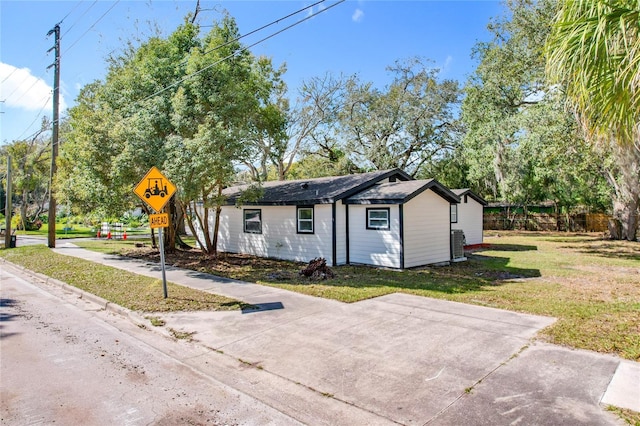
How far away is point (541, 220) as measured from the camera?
105 ft

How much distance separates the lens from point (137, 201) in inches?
606

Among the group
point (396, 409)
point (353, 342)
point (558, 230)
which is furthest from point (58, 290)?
point (558, 230)

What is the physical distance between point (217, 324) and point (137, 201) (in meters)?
10.2

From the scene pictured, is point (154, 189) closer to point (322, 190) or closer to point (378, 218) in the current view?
point (378, 218)

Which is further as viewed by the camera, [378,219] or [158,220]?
[378,219]

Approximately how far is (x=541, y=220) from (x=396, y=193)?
80.4 ft

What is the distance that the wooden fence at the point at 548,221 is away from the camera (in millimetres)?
30406

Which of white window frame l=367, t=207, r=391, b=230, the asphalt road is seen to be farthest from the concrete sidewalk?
white window frame l=367, t=207, r=391, b=230

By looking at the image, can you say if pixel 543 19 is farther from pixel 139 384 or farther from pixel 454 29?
pixel 139 384

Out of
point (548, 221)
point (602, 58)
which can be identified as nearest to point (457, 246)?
point (602, 58)

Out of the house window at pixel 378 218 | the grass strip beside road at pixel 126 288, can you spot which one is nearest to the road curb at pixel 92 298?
the grass strip beside road at pixel 126 288

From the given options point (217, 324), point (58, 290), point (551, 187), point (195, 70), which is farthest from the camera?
point (551, 187)

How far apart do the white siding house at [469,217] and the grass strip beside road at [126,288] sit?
14.6 meters

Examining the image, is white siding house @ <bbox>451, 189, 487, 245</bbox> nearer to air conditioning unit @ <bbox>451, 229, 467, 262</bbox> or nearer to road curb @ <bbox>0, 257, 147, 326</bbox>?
air conditioning unit @ <bbox>451, 229, 467, 262</bbox>
